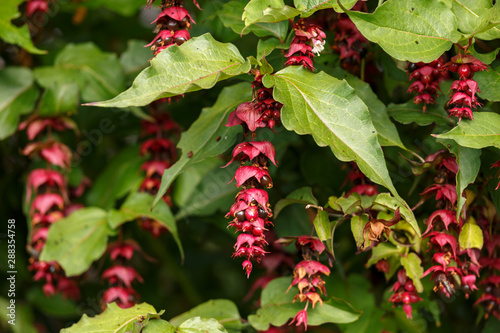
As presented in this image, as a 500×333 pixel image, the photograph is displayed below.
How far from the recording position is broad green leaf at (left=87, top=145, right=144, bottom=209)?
1.41 metres

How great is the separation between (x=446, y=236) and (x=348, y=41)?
0.41 metres

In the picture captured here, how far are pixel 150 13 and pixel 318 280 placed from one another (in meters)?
1.75

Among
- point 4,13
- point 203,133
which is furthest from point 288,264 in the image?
point 4,13

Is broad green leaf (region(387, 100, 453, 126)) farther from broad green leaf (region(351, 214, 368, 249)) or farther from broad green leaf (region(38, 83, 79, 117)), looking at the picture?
broad green leaf (region(38, 83, 79, 117))

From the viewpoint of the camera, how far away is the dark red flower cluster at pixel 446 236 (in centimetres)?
90

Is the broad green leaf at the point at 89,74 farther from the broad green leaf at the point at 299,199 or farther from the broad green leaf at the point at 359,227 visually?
the broad green leaf at the point at 359,227

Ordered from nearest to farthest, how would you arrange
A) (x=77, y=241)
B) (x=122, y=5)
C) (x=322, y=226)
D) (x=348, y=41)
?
(x=322, y=226) < (x=348, y=41) < (x=77, y=241) < (x=122, y=5)

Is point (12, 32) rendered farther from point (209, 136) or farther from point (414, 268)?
point (414, 268)

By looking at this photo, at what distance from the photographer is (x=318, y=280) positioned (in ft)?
3.10

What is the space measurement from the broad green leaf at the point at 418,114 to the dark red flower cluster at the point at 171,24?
0.43m

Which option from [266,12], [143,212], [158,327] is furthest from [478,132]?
[143,212]

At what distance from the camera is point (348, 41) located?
1.03 m

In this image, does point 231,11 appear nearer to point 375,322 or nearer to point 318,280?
point 318,280

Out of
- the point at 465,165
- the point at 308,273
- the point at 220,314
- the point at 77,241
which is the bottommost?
the point at 220,314
